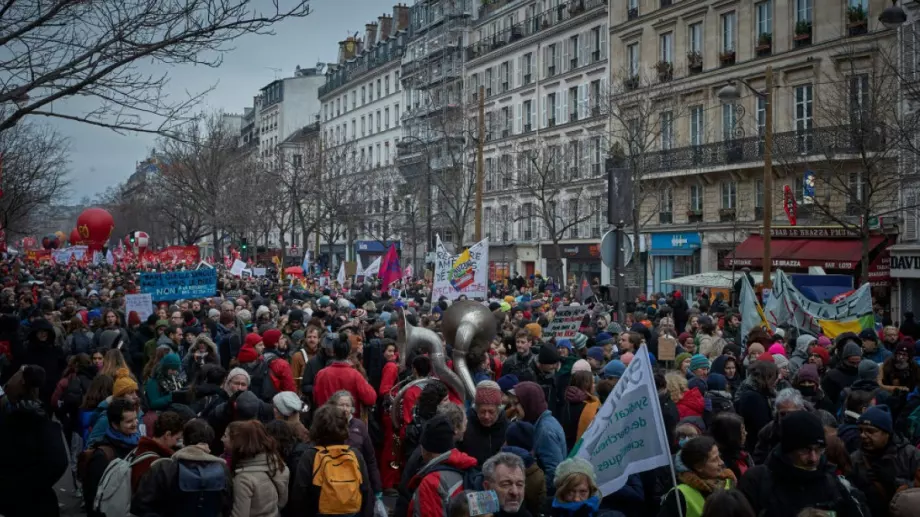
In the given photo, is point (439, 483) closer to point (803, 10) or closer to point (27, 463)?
point (27, 463)

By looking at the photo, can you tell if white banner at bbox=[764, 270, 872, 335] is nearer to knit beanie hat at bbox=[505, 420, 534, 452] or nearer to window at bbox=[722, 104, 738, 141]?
knit beanie hat at bbox=[505, 420, 534, 452]

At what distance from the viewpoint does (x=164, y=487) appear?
5.16 metres

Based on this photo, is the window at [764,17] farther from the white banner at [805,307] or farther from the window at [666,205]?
the white banner at [805,307]

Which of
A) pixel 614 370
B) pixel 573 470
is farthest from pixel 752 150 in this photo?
pixel 573 470

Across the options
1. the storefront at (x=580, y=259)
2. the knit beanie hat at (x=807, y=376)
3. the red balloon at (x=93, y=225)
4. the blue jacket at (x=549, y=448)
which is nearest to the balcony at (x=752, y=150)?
the storefront at (x=580, y=259)

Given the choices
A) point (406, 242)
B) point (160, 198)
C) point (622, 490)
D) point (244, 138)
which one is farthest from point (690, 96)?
point (244, 138)

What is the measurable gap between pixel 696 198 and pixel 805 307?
23251 millimetres

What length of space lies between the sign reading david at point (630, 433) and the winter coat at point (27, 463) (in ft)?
11.5

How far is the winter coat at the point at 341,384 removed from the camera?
823cm

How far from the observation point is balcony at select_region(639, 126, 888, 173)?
28906 mm

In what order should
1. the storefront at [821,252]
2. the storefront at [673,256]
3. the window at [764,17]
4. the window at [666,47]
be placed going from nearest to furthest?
the storefront at [821,252] < the window at [764,17] < the storefront at [673,256] < the window at [666,47]

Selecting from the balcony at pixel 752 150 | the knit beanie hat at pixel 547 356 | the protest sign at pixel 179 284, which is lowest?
the knit beanie hat at pixel 547 356

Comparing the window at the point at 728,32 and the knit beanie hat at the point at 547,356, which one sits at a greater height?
the window at the point at 728,32

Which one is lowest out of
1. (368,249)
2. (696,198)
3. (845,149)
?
(368,249)
